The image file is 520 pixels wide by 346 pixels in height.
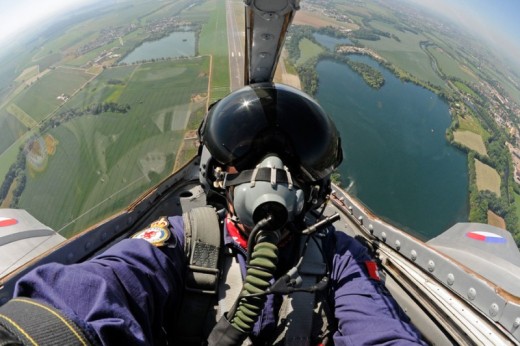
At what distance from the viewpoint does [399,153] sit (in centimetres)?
3334

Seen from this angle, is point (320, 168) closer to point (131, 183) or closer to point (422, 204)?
point (131, 183)

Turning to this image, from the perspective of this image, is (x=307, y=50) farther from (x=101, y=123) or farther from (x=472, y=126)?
(x=101, y=123)

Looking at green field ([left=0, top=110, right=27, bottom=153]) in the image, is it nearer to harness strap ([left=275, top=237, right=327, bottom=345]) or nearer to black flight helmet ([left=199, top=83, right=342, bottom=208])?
black flight helmet ([left=199, top=83, right=342, bottom=208])

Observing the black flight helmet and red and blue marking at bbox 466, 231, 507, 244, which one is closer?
the black flight helmet

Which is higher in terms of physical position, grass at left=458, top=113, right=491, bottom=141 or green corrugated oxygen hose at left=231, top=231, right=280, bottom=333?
green corrugated oxygen hose at left=231, top=231, right=280, bottom=333

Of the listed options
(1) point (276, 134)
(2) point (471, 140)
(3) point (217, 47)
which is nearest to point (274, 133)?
(1) point (276, 134)

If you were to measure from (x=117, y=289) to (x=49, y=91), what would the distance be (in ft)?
159

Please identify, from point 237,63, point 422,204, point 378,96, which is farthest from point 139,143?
point 378,96

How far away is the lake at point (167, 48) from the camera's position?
46.9 metres

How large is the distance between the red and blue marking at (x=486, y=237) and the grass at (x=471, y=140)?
40881mm

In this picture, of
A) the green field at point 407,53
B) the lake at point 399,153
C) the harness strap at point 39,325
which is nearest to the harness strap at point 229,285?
the harness strap at point 39,325

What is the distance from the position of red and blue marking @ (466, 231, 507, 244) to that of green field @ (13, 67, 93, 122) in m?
40.9

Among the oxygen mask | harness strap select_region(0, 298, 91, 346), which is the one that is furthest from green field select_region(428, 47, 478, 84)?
harness strap select_region(0, 298, 91, 346)

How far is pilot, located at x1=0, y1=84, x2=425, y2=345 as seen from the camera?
840mm
